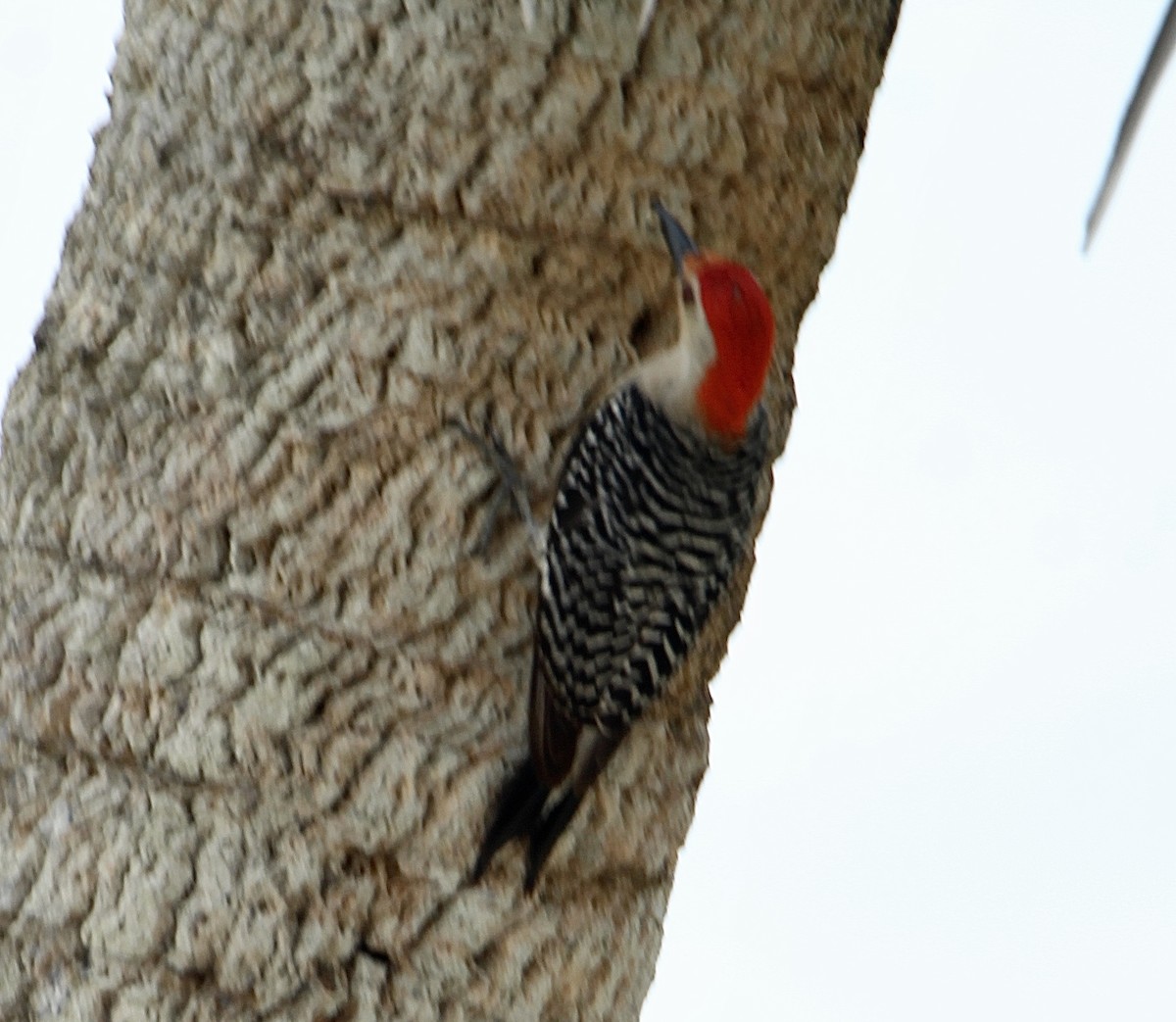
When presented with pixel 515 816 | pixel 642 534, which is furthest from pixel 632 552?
pixel 515 816

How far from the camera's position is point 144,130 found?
279 centimetres

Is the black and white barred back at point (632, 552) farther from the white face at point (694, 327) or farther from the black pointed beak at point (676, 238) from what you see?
the black pointed beak at point (676, 238)

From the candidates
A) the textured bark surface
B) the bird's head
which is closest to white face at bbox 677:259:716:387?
the bird's head

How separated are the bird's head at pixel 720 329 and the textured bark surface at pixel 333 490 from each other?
12cm

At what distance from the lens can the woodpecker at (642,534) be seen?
101 inches

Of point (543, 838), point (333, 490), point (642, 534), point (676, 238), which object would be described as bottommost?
point (543, 838)

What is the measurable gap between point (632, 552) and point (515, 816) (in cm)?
49

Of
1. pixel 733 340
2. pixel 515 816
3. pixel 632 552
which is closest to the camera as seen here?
pixel 515 816

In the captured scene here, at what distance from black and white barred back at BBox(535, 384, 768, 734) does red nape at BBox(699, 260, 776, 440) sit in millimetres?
92

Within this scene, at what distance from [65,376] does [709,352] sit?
1.04 meters

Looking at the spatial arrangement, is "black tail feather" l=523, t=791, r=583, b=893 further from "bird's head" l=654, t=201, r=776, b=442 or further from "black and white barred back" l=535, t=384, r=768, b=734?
"bird's head" l=654, t=201, r=776, b=442

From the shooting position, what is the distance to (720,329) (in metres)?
2.62

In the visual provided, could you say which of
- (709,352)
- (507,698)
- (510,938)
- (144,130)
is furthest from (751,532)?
(144,130)

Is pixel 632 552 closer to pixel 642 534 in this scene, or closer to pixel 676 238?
pixel 642 534
